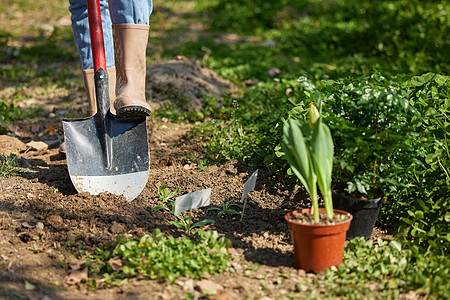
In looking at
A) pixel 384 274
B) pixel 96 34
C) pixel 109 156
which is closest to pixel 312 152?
pixel 384 274

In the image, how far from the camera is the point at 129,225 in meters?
2.49

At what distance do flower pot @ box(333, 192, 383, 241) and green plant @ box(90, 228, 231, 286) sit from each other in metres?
0.60

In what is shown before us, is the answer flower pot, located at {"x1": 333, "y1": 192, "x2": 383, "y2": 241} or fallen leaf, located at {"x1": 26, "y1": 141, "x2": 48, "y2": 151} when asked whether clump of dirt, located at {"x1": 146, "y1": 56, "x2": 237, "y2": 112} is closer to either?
fallen leaf, located at {"x1": 26, "y1": 141, "x2": 48, "y2": 151}

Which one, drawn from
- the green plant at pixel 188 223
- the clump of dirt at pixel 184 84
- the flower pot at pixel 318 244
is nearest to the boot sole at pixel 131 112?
the green plant at pixel 188 223

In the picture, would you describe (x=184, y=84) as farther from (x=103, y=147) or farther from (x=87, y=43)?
(x=103, y=147)

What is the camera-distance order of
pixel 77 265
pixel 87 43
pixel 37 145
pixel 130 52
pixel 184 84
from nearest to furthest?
1. pixel 77 265
2. pixel 130 52
3. pixel 87 43
4. pixel 37 145
5. pixel 184 84

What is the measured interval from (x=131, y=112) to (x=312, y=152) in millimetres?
1324

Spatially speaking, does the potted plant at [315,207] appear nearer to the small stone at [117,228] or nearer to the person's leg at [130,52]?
the small stone at [117,228]

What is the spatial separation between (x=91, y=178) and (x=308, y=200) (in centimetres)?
132

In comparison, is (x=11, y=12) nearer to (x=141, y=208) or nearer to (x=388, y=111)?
(x=141, y=208)

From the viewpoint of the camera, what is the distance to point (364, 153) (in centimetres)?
221

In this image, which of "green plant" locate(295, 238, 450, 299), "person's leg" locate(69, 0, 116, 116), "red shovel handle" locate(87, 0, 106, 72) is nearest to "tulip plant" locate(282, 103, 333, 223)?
"green plant" locate(295, 238, 450, 299)

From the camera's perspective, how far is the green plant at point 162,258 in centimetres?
205

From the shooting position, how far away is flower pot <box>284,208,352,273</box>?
204 cm
